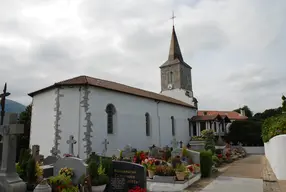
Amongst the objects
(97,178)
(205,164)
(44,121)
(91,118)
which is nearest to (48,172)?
(97,178)

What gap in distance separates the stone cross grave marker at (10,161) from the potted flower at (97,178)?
1.97m

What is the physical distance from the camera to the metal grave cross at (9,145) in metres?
6.32

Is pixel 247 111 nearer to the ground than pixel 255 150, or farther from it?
farther from it

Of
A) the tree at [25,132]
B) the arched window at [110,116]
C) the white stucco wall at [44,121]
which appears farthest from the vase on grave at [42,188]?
the tree at [25,132]

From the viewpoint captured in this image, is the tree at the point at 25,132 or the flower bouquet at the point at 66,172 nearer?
the flower bouquet at the point at 66,172

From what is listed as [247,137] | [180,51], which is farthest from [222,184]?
[180,51]

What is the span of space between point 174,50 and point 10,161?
37013mm

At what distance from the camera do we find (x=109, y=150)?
735 inches

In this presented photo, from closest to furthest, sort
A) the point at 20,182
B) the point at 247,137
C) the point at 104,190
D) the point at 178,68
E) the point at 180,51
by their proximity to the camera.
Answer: the point at 20,182, the point at 104,190, the point at 247,137, the point at 178,68, the point at 180,51

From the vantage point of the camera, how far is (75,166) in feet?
26.4

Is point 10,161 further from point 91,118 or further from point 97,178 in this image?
point 91,118

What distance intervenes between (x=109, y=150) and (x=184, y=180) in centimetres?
1023

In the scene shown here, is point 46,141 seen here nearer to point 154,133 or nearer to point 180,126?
point 154,133

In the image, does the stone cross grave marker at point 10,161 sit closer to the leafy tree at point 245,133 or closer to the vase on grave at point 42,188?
the vase on grave at point 42,188
